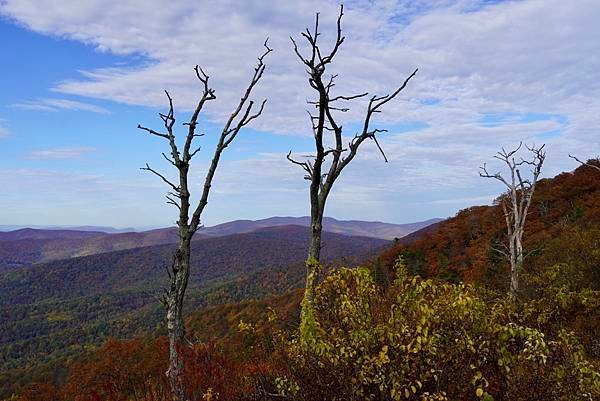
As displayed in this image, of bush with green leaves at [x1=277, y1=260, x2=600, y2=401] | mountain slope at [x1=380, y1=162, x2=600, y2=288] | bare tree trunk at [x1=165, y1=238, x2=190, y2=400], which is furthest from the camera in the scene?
mountain slope at [x1=380, y1=162, x2=600, y2=288]

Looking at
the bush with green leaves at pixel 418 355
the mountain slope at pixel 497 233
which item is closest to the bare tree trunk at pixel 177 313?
the bush with green leaves at pixel 418 355

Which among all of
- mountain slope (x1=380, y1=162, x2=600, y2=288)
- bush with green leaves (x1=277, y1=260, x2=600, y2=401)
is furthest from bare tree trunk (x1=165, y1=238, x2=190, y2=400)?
mountain slope (x1=380, y1=162, x2=600, y2=288)

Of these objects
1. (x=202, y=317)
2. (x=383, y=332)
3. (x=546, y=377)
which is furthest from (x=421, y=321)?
(x=202, y=317)

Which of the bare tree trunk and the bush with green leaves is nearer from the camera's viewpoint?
the bush with green leaves

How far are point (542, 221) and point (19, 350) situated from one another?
130 metres

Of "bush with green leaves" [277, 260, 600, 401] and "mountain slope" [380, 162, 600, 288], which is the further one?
"mountain slope" [380, 162, 600, 288]

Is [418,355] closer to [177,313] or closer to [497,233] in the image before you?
[177,313]

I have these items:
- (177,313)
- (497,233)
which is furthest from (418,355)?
(497,233)

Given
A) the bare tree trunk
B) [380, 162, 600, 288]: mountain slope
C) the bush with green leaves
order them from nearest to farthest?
the bush with green leaves
the bare tree trunk
[380, 162, 600, 288]: mountain slope

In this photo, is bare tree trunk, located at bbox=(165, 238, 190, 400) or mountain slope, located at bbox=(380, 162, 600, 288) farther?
mountain slope, located at bbox=(380, 162, 600, 288)

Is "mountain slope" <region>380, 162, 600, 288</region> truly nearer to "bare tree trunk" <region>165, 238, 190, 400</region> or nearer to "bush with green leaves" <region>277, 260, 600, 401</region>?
"bush with green leaves" <region>277, 260, 600, 401</region>

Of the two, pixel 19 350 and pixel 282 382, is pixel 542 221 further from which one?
pixel 19 350

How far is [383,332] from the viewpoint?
534cm

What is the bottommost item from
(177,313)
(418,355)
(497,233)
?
(177,313)
